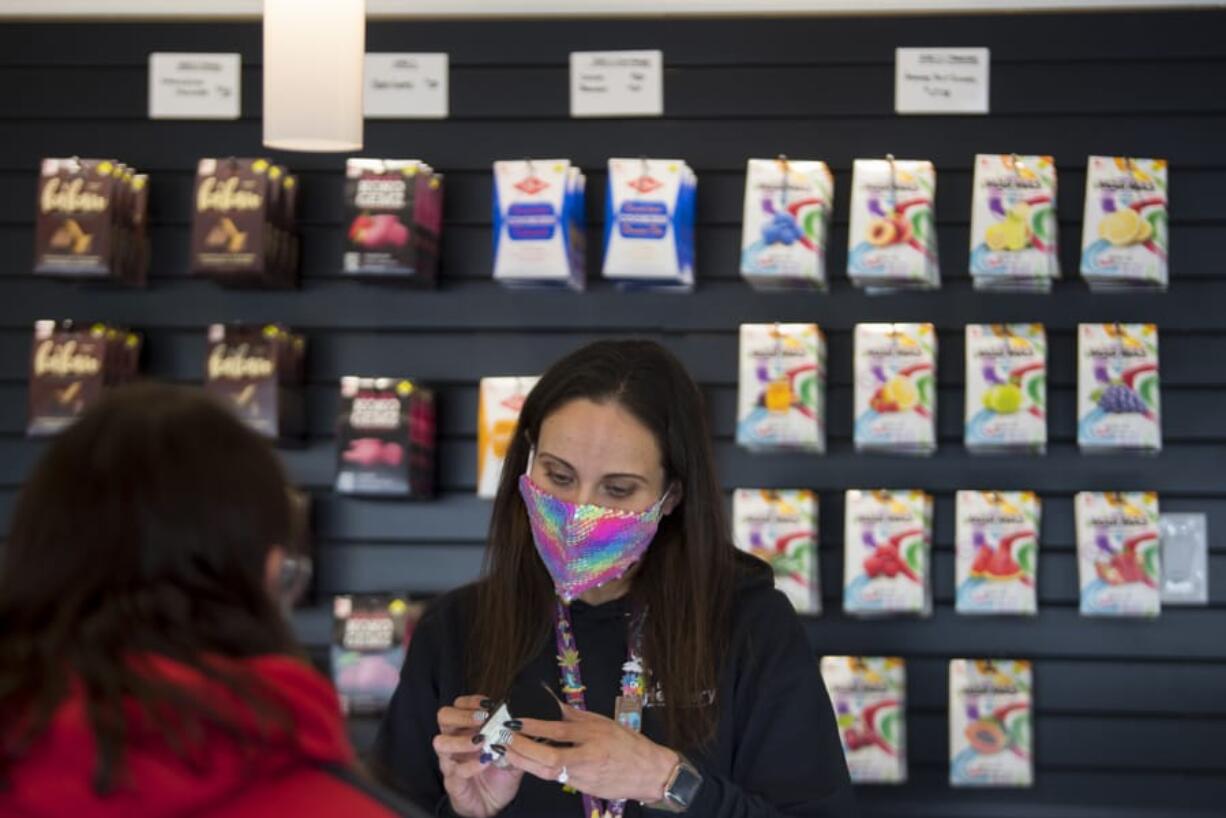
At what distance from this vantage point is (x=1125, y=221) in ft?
14.3

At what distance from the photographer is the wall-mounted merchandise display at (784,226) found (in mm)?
4320

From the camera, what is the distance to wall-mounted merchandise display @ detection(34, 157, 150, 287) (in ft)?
14.6

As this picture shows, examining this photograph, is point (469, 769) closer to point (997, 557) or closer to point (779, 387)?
point (779, 387)

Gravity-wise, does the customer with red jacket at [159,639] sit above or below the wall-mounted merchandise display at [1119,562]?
above

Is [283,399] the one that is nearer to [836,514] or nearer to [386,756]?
[836,514]

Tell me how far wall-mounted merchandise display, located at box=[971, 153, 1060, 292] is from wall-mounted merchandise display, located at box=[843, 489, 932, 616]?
1.97ft

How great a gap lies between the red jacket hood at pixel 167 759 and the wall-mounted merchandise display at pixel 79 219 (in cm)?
324

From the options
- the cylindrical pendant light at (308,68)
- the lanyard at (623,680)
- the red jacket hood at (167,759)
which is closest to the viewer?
the red jacket hood at (167,759)

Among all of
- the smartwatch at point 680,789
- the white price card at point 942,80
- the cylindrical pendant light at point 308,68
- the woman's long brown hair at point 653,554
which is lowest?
the smartwatch at point 680,789

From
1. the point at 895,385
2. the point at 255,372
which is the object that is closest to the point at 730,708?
the point at 895,385

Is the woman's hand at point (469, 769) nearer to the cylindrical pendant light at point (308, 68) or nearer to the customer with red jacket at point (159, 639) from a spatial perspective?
the customer with red jacket at point (159, 639)

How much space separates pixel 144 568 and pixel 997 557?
3182 millimetres

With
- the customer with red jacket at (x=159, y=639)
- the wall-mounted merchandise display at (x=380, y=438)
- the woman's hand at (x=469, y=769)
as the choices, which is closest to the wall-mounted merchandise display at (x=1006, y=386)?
the wall-mounted merchandise display at (x=380, y=438)

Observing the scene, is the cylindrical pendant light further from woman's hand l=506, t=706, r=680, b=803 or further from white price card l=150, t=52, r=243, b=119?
woman's hand l=506, t=706, r=680, b=803
